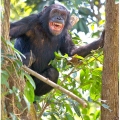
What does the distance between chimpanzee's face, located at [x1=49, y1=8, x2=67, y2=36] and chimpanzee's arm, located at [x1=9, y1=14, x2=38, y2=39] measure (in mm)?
257

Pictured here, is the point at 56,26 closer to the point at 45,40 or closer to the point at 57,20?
the point at 57,20

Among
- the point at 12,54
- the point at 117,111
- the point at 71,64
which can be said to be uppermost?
the point at 12,54

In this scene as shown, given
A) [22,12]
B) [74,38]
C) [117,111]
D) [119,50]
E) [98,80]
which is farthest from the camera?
[22,12]

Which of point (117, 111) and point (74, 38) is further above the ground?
point (74, 38)

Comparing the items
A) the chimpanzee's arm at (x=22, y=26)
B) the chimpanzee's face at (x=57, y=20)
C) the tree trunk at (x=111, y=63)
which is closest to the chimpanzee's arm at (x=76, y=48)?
the chimpanzee's face at (x=57, y=20)

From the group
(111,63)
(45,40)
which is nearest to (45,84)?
(45,40)

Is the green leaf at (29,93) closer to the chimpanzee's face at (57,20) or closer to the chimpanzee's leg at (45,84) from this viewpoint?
the chimpanzee's leg at (45,84)

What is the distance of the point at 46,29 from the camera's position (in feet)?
19.5

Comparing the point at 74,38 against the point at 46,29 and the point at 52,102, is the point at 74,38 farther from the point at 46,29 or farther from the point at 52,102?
the point at 52,102

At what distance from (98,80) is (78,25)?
302 centimetres

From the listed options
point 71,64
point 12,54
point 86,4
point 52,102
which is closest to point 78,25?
point 86,4

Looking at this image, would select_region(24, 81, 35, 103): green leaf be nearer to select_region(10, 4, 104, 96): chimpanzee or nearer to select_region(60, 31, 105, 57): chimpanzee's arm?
select_region(10, 4, 104, 96): chimpanzee

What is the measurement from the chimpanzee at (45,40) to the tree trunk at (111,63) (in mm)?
1161

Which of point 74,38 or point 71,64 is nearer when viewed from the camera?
point 71,64
